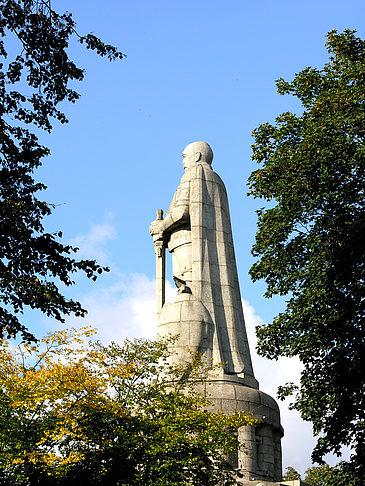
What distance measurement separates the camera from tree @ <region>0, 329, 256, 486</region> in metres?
16.3

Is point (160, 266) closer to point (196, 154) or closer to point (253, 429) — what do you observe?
point (196, 154)

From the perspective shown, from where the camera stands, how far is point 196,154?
25.2 m

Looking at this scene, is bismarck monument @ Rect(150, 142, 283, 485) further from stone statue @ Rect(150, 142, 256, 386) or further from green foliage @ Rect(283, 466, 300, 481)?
green foliage @ Rect(283, 466, 300, 481)

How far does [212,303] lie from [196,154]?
5756mm

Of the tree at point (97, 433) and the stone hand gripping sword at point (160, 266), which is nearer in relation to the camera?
the tree at point (97, 433)

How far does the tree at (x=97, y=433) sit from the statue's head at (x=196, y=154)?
377 inches

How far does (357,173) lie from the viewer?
1925 cm

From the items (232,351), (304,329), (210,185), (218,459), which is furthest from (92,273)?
(210,185)

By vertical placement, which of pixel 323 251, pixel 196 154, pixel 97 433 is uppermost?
pixel 196 154

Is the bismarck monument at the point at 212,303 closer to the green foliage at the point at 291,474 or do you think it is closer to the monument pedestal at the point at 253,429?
the monument pedestal at the point at 253,429

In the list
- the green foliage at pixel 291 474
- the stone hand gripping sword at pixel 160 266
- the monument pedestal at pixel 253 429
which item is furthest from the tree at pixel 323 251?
the green foliage at pixel 291 474

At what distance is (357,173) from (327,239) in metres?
1.95

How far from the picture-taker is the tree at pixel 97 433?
53.6 ft

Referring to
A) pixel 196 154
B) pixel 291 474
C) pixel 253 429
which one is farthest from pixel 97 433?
pixel 291 474
